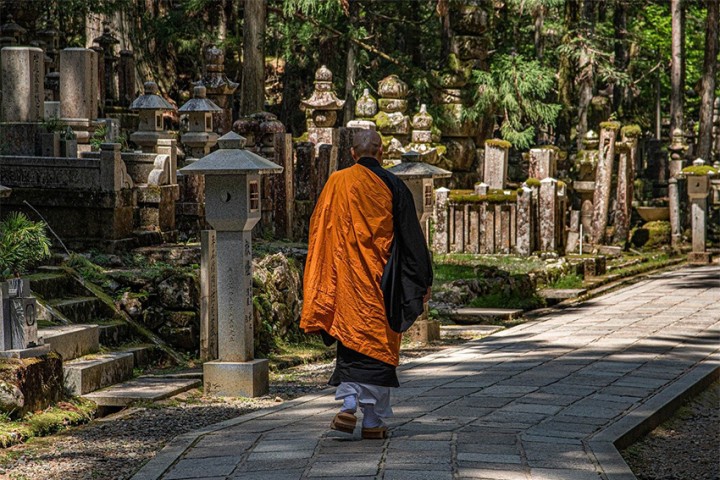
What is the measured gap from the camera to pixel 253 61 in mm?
23531

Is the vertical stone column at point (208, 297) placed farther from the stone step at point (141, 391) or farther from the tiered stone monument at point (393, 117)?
the tiered stone monument at point (393, 117)

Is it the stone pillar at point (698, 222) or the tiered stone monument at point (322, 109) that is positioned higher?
the tiered stone monument at point (322, 109)

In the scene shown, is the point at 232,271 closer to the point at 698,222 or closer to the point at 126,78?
the point at 698,222

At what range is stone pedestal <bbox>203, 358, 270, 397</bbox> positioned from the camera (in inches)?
364

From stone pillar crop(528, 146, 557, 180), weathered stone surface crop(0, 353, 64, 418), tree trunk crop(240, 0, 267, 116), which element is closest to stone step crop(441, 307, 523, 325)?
stone pillar crop(528, 146, 557, 180)

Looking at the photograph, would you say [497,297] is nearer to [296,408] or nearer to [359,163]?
[296,408]

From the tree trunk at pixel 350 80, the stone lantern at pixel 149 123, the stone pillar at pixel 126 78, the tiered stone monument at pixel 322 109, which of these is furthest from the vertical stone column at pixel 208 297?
the tree trunk at pixel 350 80

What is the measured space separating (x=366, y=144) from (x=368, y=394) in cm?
156

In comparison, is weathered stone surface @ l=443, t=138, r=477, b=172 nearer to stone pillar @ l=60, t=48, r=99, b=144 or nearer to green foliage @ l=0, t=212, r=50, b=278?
stone pillar @ l=60, t=48, r=99, b=144

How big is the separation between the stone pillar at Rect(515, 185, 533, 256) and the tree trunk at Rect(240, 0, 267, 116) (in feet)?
20.0

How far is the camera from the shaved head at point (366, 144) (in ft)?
24.4

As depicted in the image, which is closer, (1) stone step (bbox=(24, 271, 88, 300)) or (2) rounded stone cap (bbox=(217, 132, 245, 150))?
(2) rounded stone cap (bbox=(217, 132, 245, 150))

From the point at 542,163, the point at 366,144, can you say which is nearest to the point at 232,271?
the point at 366,144

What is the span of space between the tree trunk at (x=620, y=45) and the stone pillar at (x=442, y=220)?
15.3 metres
